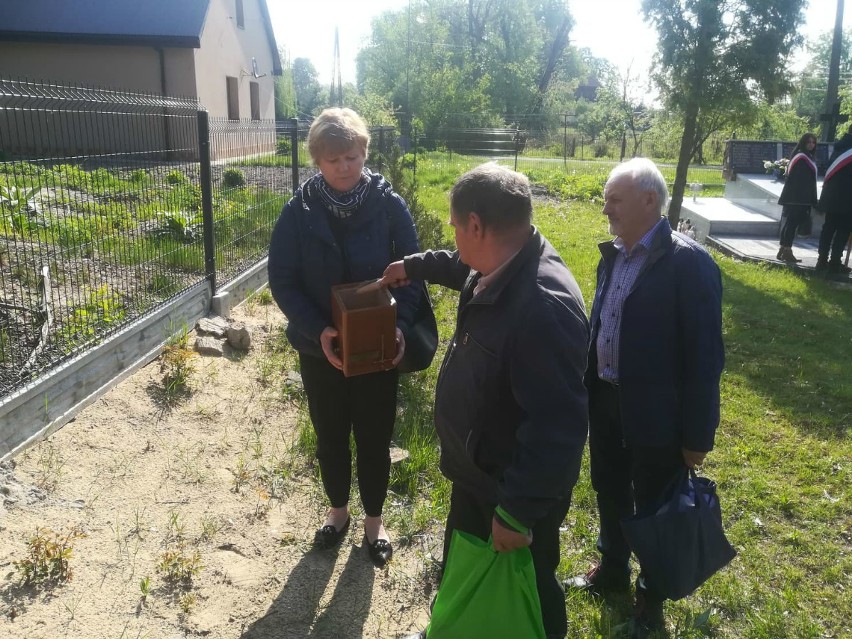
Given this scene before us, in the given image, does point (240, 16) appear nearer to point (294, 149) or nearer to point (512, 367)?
point (294, 149)

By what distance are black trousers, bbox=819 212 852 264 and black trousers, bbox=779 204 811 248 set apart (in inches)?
22.7


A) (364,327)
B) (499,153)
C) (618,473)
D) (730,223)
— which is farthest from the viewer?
(499,153)

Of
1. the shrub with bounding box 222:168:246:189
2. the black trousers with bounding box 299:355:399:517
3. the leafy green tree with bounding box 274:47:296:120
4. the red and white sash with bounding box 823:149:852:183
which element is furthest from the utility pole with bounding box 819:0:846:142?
→ the leafy green tree with bounding box 274:47:296:120

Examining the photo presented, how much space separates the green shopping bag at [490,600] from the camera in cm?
167

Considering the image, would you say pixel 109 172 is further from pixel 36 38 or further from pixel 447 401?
pixel 36 38

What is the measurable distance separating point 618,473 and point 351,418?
45.2 inches

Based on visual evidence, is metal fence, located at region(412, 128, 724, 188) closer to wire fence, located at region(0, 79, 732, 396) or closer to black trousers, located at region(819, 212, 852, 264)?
black trousers, located at region(819, 212, 852, 264)

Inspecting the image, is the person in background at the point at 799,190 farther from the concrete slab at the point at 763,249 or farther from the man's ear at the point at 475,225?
the man's ear at the point at 475,225

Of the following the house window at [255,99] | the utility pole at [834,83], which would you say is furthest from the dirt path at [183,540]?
the house window at [255,99]

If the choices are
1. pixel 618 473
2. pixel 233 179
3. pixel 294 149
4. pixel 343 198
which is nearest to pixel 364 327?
pixel 343 198

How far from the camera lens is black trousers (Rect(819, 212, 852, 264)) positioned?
26.2 ft

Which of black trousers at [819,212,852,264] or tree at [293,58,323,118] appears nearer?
black trousers at [819,212,852,264]

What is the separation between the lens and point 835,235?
26.5ft

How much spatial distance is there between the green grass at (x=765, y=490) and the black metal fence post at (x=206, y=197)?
2.07 metres
